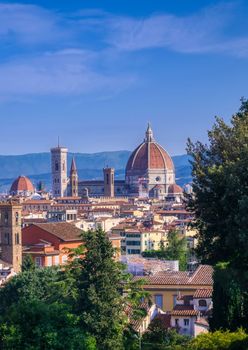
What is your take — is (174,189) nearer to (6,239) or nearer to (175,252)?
(175,252)

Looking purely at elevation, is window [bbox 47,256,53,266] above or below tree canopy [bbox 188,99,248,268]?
below

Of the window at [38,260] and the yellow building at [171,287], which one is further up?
the window at [38,260]

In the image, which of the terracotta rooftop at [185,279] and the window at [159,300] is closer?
the terracotta rooftop at [185,279]

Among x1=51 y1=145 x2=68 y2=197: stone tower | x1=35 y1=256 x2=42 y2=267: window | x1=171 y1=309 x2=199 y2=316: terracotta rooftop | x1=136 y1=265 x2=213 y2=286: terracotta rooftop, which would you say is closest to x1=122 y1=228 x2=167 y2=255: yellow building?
x1=35 y1=256 x2=42 y2=267: window

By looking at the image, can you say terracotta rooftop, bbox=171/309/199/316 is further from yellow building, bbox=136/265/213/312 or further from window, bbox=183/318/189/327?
yellow building, bbox=136/265/213/312

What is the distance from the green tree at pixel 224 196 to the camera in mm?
15734

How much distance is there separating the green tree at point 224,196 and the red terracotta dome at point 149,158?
15299cm

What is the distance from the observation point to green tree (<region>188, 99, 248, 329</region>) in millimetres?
15734

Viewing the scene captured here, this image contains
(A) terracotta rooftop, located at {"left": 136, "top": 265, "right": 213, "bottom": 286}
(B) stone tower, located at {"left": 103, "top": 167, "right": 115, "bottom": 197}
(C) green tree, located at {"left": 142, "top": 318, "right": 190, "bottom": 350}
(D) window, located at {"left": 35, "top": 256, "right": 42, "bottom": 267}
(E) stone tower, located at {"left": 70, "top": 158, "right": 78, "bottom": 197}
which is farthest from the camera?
(E) stone tower, located at {"left": 70, "top": 158, "right": 78, "bottom": 197}

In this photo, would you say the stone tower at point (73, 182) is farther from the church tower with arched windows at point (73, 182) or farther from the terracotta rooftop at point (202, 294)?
the terracotta rooftop at point (202, 294)

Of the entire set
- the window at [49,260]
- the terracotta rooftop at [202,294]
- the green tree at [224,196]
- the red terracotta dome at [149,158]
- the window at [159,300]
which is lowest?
the window at [159,300]

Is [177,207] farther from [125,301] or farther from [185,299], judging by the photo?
[125,301]

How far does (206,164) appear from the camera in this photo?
18.8m

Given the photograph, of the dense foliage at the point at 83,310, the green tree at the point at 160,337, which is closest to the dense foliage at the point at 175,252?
the green tree at the point at 160,337
